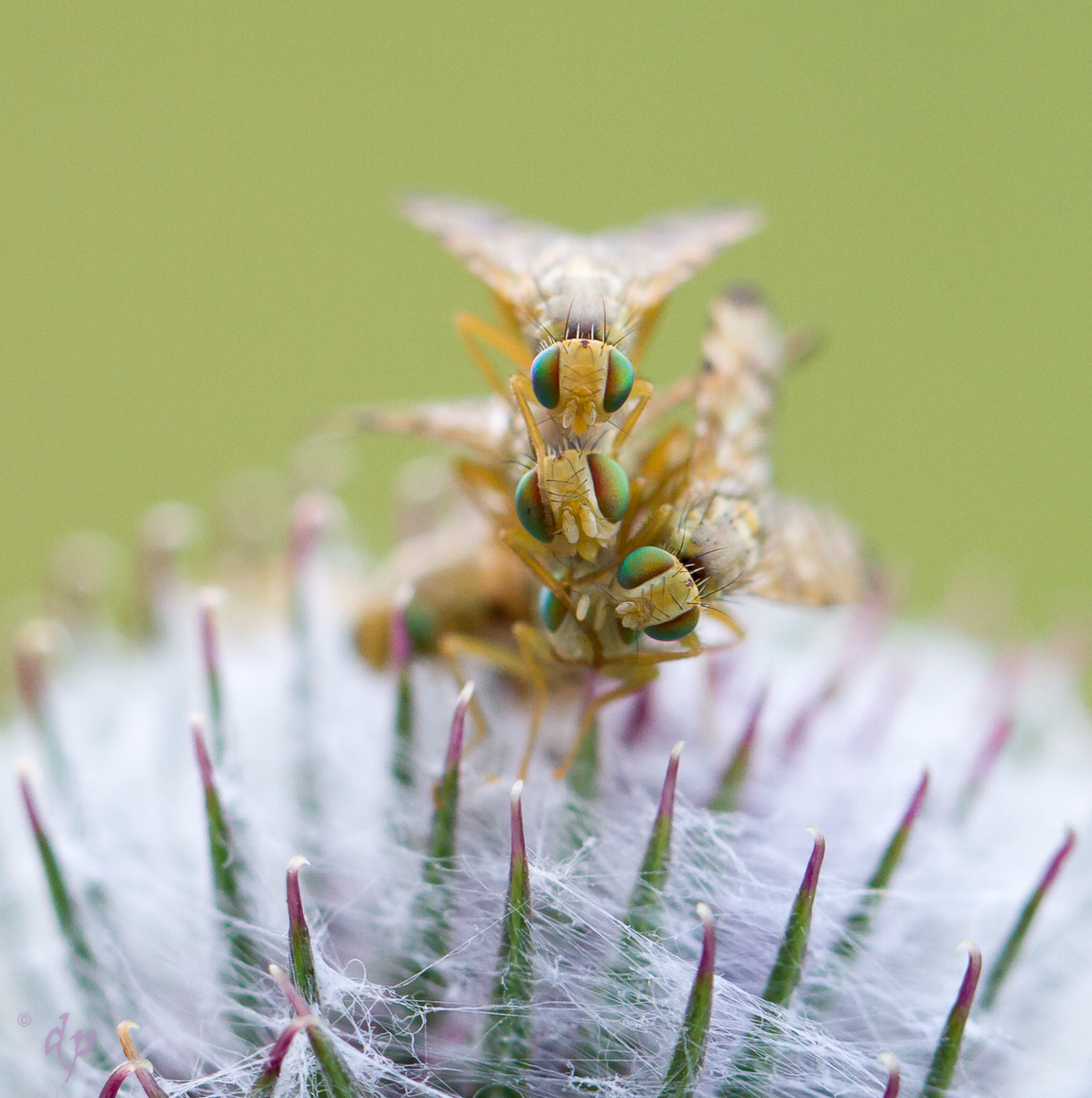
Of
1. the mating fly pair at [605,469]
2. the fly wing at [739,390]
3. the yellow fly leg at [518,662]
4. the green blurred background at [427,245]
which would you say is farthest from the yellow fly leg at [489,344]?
the green blurred background at [427,245]

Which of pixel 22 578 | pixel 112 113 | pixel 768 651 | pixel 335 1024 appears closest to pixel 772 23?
pixel 112 113

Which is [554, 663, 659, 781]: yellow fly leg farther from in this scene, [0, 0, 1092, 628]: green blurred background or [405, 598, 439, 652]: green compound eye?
[0, 0, 1092, 628]: green blurred background

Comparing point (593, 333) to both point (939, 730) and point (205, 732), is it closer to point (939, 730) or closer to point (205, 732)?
point (205, 732)

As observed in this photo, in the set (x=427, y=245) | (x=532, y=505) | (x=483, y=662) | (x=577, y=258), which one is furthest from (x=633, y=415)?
(x=427, y=245)

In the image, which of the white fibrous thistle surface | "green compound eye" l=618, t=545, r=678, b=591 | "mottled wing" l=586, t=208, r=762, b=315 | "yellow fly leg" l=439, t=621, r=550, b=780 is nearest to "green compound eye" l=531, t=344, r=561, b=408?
"green compound eye" l=618, t=545, r=678, b=591

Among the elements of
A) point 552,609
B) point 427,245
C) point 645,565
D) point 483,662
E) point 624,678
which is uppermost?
point 427,245

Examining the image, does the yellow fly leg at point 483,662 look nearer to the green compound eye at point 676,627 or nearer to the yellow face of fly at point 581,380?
the green compound eye at point 676,627

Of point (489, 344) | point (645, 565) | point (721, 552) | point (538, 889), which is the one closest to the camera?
point (645, 565)

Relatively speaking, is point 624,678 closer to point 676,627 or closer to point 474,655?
point 676,627
